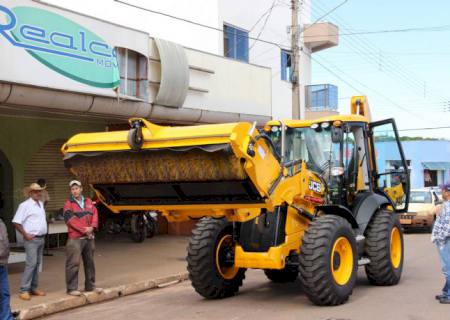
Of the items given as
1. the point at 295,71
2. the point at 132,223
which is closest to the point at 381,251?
the point at 132,223

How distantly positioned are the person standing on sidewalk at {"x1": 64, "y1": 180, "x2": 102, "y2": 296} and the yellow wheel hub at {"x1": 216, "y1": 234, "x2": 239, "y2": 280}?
2077mm

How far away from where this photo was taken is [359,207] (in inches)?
376

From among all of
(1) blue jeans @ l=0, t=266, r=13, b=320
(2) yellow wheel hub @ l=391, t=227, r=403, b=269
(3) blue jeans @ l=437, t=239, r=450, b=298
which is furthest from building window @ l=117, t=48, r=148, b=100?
(3) blue jeans @ l=437, t=239, r=450, b=298

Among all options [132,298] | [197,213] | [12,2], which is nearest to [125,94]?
[12,2]

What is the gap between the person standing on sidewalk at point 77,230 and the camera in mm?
9188

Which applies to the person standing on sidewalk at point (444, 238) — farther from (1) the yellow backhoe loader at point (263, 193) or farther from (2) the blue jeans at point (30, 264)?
(2) the blue jeans at point (30, 264)

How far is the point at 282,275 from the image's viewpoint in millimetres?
→ 10094

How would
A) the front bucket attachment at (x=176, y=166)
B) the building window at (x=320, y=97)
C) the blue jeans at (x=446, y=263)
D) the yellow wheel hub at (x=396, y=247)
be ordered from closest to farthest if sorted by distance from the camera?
1. the front bucket attachment at (x=176, y=166)
2. the blue jeans at (x=446, y=263)
3. the yellow wheel hub at (x=396, y=247)
4. the building window at (x=320, y=97)

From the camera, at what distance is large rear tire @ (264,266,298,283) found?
392 inches

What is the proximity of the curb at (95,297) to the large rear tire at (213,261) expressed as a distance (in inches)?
66.4

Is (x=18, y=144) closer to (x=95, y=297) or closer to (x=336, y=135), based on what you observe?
(x=95, y=297)

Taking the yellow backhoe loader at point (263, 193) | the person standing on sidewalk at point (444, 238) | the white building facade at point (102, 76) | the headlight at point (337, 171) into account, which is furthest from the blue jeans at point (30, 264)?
the person standing on sidewalk at point (444, 238)

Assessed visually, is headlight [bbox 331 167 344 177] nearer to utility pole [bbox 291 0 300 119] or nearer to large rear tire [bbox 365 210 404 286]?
large rear tire [bbox 365 210 404 286]

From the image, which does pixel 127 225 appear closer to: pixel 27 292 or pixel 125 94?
pixel 125 94
